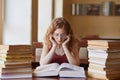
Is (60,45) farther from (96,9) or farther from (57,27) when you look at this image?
(96,9)

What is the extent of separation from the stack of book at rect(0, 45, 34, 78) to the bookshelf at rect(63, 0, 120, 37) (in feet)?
17.7

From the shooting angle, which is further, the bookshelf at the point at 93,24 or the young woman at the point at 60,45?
the bookshelf at the point at 93,24

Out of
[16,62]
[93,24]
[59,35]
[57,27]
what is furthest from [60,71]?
Result: [93,24]

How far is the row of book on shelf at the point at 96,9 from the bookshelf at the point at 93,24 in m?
0.08

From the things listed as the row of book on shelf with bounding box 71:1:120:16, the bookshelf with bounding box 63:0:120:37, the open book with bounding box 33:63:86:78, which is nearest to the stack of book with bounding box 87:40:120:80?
the open book with bounding box 33:63:86:78

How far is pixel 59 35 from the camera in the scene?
1972 millimetres

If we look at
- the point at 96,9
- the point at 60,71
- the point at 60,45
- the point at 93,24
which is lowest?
the point at 60,71

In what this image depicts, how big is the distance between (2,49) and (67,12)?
5.59 m

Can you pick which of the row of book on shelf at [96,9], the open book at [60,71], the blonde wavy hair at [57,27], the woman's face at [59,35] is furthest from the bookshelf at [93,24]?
the open book at [60,71]

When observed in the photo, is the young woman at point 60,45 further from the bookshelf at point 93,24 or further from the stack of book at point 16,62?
the bookshelf at point 93,24

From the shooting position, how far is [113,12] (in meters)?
6.96

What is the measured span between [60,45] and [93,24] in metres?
5.11

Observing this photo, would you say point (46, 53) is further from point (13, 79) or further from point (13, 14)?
point (13, 14)

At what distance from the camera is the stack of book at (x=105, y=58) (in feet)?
5.05
